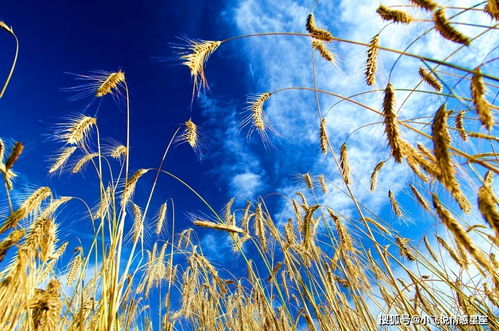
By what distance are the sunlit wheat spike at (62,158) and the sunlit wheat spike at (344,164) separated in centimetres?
284

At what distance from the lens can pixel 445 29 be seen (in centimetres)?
115

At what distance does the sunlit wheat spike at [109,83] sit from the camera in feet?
7.31

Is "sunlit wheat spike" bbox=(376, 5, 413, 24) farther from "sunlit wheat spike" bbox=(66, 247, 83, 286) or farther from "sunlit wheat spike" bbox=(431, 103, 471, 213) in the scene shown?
"sunlit wheat spike" bbox=(66, 247, 83, 286)

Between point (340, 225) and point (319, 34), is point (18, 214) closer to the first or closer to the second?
point (319, 34)

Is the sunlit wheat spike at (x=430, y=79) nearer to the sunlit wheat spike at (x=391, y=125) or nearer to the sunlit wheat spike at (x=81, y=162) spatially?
the sunlit wheat spike at (x=391, y=125)

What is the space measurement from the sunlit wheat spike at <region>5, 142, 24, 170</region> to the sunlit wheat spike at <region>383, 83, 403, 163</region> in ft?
6.82

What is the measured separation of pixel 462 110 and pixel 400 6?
3.76 feet

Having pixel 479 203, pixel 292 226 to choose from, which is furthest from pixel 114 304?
pixel 292 226

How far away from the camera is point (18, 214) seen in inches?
61.8

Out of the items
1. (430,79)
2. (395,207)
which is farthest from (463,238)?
(395,207)

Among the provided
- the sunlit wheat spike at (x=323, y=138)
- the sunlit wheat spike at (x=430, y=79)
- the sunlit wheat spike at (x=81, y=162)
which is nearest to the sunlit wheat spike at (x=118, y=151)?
the sunlit wheat spike at (x=81, y=162)

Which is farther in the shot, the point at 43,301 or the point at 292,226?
the point at 292,226

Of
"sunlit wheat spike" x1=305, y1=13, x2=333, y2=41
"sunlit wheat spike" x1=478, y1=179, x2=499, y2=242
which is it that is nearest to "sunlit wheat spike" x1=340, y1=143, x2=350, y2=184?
"sunlit wheat spike" x1=305, y1=13, x2=333, y2=41

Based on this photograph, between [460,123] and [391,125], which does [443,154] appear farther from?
[460,123]
